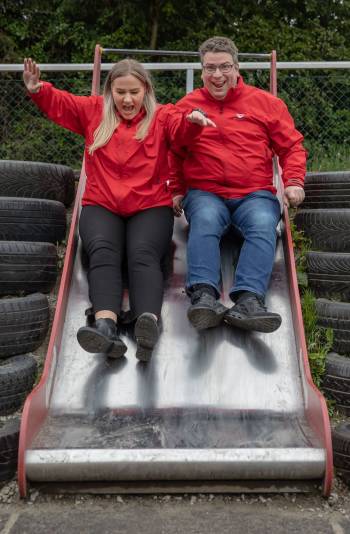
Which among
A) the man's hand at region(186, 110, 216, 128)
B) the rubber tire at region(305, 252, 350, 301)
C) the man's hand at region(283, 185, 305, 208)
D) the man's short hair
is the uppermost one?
the man's short hair

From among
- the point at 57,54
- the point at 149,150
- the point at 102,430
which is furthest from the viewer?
the point at 57,54

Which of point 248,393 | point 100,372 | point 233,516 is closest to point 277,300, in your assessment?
point 248,393

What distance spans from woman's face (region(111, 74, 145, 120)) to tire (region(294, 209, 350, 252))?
1531mm

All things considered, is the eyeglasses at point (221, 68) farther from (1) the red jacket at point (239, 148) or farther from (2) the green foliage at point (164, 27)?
(2) the green foliage at point (164, 27)

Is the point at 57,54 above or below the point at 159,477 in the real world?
above

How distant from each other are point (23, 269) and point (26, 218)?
0.52m

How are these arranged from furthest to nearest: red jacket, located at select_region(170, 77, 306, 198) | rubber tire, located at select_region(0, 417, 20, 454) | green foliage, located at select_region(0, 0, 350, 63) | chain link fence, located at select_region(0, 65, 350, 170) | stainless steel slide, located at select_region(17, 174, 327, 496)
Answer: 1. green foliage, located at select_region(0, 0, 350, 63)
2. chain link fence, located at select_region(0, 65, 350, 170)
3. red jacket, located at select_region(170, 77, 306, 198)
4. rubber tire, located at select_region(0, 417, 20, 454)
5. stainless steel slide, located at select_region(17, 174, 327, 496)

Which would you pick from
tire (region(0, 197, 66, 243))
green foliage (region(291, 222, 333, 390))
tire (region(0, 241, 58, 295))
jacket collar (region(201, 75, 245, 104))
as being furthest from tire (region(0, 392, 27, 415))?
jacket collar (region(201, 75, 245, 104))

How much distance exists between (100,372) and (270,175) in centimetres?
166

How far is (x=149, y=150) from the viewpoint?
3.75 meters

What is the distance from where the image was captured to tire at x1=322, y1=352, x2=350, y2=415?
10.9 ft

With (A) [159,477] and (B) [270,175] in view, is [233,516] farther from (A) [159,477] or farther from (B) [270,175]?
(B) [270,175]

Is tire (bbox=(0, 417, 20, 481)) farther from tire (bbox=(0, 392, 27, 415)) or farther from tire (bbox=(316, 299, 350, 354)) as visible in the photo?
tire (bbox=(316, 299, 350, 354))

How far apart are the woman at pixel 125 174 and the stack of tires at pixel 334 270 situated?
1.01 metres
